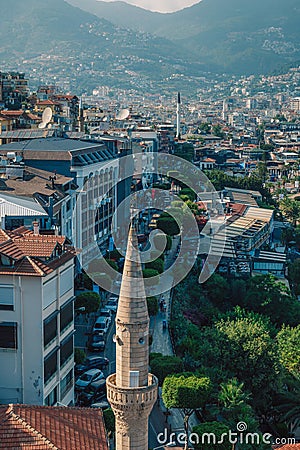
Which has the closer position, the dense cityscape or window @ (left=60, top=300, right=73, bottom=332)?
the dense cityscape

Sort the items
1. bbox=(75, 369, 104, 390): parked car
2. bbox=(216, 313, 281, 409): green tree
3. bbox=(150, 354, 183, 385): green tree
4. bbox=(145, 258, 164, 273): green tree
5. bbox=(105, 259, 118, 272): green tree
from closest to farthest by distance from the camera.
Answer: bbox=(75, 369, 104, 390): parked car < bbox=(150, 354, 183, 385): green tree < bbox=(216, 313, 281, 409): green tree < bbox=(105, 259, 118, 272): green tree < bbox=(145, 258, 164, 273): green tree

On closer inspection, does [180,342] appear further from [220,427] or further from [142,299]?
[142,299]

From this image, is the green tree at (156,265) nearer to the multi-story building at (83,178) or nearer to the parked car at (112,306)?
the multi-story building at (83,178)

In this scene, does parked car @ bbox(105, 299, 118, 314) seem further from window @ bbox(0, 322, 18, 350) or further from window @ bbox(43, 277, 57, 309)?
window @ bbox(0, 322, 18, 350)

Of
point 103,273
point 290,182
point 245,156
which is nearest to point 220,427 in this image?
point 103,273

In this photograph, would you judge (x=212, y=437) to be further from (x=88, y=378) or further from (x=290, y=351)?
(x=290, y=351)

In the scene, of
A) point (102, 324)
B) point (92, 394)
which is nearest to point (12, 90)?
point (102, 324)

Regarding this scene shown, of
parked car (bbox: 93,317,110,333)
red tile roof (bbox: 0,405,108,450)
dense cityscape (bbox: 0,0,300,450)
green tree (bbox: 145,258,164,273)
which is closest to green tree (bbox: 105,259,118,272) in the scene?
dense cityscape (bbox: 0,0,300,450)

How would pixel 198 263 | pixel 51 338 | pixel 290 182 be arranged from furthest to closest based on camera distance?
pixel 290 182, pixel 198 263, pixel 51 338
